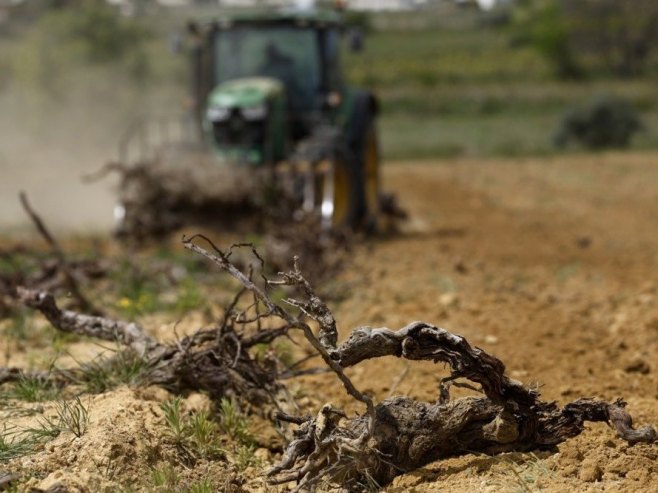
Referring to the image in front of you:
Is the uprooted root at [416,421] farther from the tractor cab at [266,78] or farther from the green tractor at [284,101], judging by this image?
the tractor cab at [266,78]

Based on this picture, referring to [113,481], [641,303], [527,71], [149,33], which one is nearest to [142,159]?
[641,303]

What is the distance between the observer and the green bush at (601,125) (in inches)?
1171

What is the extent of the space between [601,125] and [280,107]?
65.3 ft

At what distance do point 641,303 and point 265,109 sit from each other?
5.07 m

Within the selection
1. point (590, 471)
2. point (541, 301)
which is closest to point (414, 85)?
point (541, 301)

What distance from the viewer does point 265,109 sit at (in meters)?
11.3

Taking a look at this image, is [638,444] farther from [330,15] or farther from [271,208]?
[330,15]

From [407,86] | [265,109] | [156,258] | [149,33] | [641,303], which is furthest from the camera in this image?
[407,86]

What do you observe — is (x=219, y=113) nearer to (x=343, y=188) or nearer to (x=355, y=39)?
(x=343, y=188)

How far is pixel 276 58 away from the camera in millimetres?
12117

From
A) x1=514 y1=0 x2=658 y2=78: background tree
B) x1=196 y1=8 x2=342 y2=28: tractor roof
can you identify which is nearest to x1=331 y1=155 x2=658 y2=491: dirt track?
x1=196 y1=8 x2=342 y2=28: tractor roof

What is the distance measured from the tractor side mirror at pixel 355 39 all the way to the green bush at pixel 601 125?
18.3m

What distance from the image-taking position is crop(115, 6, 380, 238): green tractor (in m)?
11.0

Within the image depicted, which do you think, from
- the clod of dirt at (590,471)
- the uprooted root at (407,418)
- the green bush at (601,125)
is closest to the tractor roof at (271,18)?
the uprooted root at (407,418)
